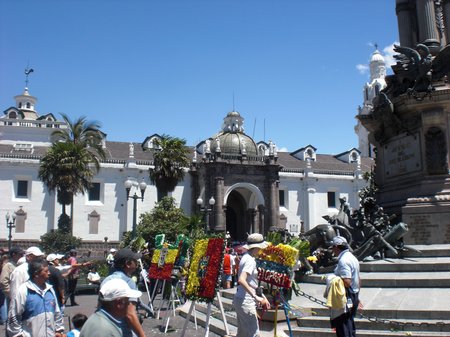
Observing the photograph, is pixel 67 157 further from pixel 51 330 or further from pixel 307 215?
pixel 51 330

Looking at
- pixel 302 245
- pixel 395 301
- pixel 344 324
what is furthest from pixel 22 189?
pixel 344 324

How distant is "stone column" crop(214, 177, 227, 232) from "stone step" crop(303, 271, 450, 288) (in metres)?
37.0

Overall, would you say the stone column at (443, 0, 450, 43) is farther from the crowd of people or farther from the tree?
the tree

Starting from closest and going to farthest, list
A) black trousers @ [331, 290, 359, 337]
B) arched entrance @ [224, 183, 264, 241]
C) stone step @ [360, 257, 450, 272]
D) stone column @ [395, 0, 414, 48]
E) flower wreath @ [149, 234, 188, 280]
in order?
black trousers @ [331, 290, 359, 337], stone step @ [360, 257, 450, 272], flower wreath @ [149, 234, 188, 280], stone column @ [395, 0, 414, 48], arched entrance @ [224, 183, 264, 241]

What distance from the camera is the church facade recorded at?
46.3m

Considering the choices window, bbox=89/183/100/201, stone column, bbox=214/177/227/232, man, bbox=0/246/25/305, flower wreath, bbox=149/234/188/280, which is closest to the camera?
man, bbox=0/246/25/305

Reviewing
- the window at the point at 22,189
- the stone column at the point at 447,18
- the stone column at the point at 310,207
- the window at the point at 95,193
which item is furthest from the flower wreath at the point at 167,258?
the stone column at the point at 310,207

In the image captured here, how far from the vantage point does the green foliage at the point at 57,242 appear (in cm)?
3919

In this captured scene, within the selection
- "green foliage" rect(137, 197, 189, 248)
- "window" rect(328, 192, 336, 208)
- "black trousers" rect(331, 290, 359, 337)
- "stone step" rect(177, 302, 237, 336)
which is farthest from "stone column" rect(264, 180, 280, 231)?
"black trousers" rect(331, 290, 359, 337)

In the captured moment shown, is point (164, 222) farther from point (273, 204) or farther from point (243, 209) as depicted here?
point (243, 209)

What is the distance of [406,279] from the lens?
9.06 metres

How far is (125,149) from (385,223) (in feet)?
153

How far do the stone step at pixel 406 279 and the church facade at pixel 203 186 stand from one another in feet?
110

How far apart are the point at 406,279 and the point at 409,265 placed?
0.87m
